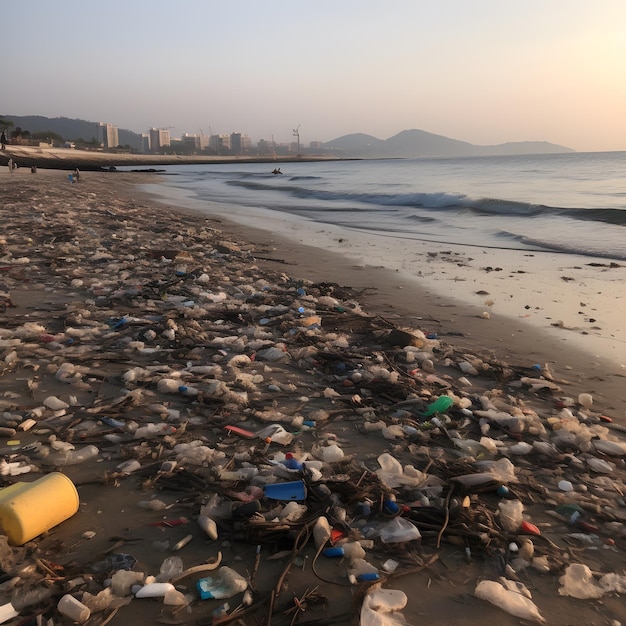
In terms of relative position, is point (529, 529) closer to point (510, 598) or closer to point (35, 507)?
point (510, 598)

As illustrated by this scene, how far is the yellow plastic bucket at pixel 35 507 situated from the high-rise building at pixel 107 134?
19948cm

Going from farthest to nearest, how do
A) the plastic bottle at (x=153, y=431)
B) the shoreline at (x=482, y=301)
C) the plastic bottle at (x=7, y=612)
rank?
the shoreline at (x=482, y=301) → the plastic bottle at (x=153, y=431) → the plastic bottle at (x=7, y=612)

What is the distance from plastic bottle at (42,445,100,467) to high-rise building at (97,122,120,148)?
19893cm

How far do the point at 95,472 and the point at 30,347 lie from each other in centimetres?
195

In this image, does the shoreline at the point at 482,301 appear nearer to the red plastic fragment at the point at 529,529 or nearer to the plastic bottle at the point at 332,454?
the red plastic fragment at the point at 529,529

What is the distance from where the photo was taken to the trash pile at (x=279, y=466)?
1.75 meters

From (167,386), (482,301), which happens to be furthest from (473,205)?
(167,386)

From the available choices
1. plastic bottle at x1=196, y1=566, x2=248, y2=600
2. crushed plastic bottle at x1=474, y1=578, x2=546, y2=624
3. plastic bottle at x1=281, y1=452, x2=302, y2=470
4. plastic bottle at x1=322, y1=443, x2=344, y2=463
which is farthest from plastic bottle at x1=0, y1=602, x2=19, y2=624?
crushed plastic bottle at x1=474, y1=578, x2=546, y2=624

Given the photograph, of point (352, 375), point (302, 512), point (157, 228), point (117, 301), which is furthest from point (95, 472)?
point (157, 228)

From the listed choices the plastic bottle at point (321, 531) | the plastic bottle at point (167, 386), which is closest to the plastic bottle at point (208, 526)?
the plastic bottle at point (321, 531)

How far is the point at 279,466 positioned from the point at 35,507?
1090 millimetres

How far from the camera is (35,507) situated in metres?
1.85

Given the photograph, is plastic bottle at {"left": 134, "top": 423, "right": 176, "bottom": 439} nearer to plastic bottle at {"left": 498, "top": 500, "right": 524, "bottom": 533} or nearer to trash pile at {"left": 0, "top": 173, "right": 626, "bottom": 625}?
trash pile at {"left": 0, "top": 173, "right": 626, "bottom": 625}

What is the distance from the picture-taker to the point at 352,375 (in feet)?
12.1
